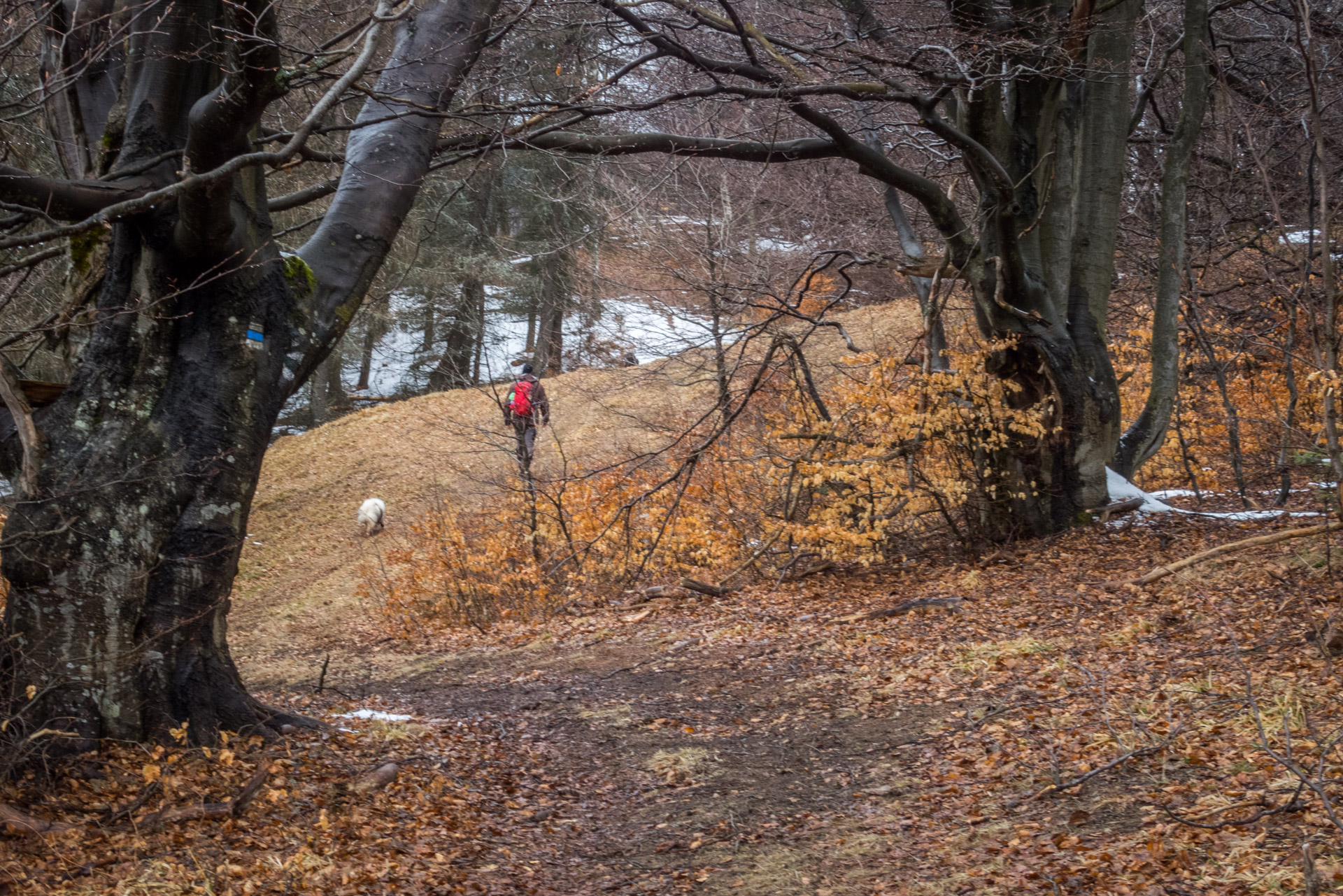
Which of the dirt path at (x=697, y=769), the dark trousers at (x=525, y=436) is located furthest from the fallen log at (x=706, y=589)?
the dark trousers at (x=525, y=436)

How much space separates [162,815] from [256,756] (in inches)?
30.9

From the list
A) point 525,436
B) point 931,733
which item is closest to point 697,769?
point 931,733

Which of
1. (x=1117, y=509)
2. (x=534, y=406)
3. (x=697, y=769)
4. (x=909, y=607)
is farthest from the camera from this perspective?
(x=534, y=406)

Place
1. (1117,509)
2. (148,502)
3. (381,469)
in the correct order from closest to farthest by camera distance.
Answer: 1. (148,502)
2. (1117,509)
3. (381,469)

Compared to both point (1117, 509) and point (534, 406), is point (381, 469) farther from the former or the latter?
point (1117, 509)

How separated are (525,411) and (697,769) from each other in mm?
7913

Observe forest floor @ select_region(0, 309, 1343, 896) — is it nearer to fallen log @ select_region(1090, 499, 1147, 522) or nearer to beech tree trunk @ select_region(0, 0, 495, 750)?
fallen log @ select_region(1090, 499, 1147, 522)

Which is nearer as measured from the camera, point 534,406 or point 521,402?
point 534,406

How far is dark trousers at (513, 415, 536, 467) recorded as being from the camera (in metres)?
12.0

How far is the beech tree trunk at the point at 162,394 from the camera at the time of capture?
4.61m

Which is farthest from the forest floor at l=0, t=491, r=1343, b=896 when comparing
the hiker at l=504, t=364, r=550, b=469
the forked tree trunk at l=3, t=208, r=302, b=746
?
the hiker at l=504, t=364, r=550, b=469

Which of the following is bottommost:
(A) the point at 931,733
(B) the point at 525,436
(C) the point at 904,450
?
(A) the point at 931,733

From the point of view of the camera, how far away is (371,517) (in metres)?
18.4

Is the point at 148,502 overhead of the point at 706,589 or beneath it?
overhead
